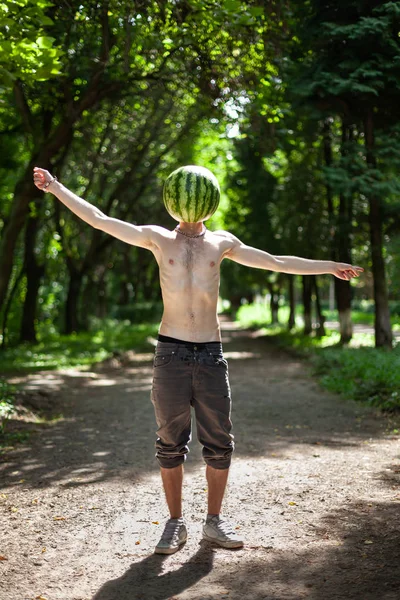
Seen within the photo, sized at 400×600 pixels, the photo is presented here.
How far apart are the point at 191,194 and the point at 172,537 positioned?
2.09m

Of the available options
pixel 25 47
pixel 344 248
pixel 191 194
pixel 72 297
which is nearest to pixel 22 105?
pixel 25 47

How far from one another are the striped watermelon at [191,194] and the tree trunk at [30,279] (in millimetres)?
18754

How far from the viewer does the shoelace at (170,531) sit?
4.56 meters

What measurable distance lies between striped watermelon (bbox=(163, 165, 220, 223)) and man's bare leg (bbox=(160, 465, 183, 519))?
5.12 ft

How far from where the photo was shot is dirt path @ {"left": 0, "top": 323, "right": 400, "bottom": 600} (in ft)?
13.1

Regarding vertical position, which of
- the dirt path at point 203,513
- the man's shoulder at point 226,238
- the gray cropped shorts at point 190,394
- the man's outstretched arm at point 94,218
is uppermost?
the man's outstretched arm at point 94,218

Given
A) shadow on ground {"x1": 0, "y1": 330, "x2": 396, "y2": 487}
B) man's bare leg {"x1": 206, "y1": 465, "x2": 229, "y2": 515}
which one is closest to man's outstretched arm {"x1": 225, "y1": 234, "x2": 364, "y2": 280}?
man's bare leg {"x1": 206, "y1": 465, "x2": 229, "y2": 515}

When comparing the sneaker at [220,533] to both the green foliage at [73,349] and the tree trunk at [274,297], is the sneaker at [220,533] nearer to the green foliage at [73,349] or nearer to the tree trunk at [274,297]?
the green foliage at [73,349]

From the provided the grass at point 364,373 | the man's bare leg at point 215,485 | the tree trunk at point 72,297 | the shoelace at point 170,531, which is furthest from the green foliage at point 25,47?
the tree trunk at point 72,297

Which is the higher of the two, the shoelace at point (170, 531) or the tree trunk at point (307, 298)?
the tree trunk at point (307, 298)

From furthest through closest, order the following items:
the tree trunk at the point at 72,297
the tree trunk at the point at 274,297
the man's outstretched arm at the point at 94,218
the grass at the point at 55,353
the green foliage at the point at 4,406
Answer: the tree trunk at the point at 274,297 < the tree trunk at the point at 72,297 < the grass at the point at 55,353 < the green foliage at the point at 4,406 < the man's outstretched arm at the point at 94,218

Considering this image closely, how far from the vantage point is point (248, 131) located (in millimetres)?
14094

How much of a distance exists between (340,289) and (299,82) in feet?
26.0

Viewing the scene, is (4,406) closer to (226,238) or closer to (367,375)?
(226,238)
